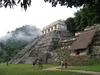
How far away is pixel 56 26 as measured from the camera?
41.7 m

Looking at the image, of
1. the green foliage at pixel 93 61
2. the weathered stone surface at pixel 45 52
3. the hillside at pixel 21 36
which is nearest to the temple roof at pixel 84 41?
the green foliage at pixel 93 61

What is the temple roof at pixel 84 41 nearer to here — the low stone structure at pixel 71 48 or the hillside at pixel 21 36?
the low stone structure at pixel 71 48

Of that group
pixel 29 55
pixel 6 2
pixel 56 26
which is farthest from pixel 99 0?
pixel 56 26

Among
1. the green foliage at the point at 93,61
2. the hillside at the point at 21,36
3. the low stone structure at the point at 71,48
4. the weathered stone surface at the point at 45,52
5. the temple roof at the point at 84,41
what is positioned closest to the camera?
the green foliage at the point at 93,61

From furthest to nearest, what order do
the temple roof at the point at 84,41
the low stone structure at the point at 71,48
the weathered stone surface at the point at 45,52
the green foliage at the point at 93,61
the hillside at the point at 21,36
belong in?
the hillside at the point at 21,36 < the weathered stone surface at the point at 45,52 < the temple roof at the point at 84,41 < the low stone structure at the point at 71,48 < the green foliage at the point at 93,61

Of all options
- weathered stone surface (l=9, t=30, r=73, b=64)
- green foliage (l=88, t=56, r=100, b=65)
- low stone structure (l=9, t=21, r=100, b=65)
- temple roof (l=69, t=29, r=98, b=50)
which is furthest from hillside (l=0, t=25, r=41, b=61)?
green foliage (l=88, t=56, r=100, b=65)

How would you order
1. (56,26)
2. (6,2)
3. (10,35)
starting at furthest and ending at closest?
(10,35)
(56,26)
(6,2)

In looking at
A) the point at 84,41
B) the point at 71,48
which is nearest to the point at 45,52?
the point at 71,48

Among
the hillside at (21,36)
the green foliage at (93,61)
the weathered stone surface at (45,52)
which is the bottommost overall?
the green foliage at (93,61)

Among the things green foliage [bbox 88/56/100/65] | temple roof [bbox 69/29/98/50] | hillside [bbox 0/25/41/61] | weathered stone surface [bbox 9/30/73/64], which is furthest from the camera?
hillside [bbox 0/25/41/61]

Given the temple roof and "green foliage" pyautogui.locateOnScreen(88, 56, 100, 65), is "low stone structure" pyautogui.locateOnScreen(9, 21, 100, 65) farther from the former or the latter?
"green foliage" pyautogui.locateOnScreen(88, 56, 100, 65)

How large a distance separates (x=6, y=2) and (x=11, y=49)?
49614 millimetres

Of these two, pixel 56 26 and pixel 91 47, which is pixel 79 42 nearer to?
pixel 91 47

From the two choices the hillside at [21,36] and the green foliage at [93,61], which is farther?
the hillside at [21,36]
